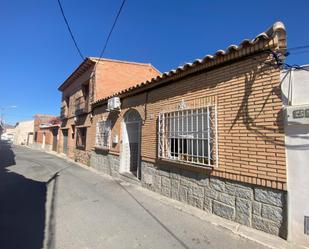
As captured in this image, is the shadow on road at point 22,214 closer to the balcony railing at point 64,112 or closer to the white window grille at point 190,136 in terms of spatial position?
the white window grille at point 190,136

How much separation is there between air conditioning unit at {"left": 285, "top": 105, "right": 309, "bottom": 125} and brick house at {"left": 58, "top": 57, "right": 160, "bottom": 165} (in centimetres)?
1075

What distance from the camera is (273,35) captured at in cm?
378

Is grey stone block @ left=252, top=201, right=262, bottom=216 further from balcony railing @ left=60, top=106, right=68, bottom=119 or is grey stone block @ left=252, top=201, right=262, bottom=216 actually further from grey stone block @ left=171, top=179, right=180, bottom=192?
balcony railing @ left=60, top=106, right=68, bottom=119

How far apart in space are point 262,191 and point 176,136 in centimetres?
267

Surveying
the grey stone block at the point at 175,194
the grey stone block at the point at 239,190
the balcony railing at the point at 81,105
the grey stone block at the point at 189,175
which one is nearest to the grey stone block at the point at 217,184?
the grey stone block at the point at 239,190

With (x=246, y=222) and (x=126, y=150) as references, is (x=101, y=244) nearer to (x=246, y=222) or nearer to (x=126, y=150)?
(x=246, y=222)

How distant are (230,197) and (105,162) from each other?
7.34 m

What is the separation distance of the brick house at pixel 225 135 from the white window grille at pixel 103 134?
341 centimetres

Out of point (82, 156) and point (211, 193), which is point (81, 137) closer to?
point (82, 156)

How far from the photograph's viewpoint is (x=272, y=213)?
369 cm

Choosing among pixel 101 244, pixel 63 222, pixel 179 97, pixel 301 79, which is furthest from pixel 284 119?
pixel 63 222

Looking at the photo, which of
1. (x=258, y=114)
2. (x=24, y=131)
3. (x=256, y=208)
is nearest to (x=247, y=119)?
(x=258, y=114)

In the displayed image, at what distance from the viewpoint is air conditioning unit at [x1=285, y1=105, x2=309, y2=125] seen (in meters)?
3.33

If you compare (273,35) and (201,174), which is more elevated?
(273,35)
